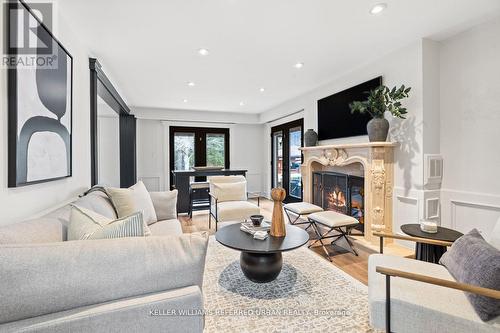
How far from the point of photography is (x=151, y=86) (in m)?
4.38

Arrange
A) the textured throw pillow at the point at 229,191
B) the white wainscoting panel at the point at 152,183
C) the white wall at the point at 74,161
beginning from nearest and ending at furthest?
the white wall at the point at 74,161 → the textured throw pillow at the point at 229,191 → the white wainscoting panel at the point at 152,183

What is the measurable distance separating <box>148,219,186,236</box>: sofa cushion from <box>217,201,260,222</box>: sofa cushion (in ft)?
2.88

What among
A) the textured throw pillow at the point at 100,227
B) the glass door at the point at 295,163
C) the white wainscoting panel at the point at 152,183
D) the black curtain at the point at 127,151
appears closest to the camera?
the textured throw pillow at the point at 100,227

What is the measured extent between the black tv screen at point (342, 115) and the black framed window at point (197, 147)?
132 inches

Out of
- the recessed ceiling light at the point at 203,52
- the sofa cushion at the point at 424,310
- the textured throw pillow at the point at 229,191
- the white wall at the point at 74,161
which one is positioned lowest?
the sofa cushion at the point at 424,310

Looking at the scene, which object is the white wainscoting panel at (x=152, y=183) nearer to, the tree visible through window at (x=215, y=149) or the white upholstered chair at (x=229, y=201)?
the tree visible through window at (x=215, y=149)

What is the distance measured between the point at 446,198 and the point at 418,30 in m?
1.92

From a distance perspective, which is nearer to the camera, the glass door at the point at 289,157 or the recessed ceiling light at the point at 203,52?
the recessed ceiling light at the point at 203,52

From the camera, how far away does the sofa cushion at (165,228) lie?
2.35 m

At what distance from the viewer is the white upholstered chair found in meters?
3.55

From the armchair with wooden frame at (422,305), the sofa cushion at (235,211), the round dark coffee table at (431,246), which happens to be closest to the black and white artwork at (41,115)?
the sofa cushion at (235,211)

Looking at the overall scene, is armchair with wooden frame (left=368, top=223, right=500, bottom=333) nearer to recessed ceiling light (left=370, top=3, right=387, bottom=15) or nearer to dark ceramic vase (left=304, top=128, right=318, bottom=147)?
recessed ceiling light (left=370, top=3, right=387, bottom=15)

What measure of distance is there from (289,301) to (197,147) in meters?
5.36

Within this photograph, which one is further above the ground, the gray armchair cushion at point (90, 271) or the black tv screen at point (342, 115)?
the black tv screen at point (342, 115)
